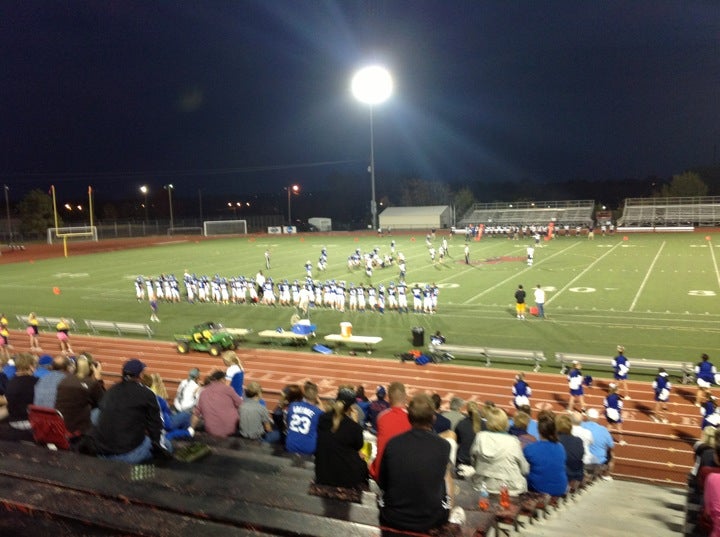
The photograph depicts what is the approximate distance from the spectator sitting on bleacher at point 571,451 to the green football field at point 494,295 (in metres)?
9.14

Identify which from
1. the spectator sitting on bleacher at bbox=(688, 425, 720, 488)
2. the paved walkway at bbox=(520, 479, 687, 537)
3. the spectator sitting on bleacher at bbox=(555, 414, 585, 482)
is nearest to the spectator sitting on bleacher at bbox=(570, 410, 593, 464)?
the paved walkway at bbox=(520, 479, 687, 537)

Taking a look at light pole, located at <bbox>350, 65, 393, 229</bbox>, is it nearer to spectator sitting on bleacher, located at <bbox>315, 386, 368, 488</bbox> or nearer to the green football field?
the green football field

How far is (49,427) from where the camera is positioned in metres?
→ 5.36

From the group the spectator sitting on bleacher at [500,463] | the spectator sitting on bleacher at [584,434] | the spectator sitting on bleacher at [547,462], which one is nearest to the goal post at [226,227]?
the spectator sitting on bleacher at [584,434]

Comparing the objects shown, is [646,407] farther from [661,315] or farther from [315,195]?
[315,195]

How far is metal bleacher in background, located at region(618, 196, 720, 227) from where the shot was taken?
60.9 meters

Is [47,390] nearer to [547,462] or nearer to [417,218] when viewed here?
[547,462]

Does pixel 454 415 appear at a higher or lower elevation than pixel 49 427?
lower

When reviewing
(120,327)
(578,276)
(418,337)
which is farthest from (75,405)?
(578,276)

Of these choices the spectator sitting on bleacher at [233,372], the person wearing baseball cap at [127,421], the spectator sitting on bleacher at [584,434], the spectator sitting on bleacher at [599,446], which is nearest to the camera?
the person wearing baseball cap at [127,421]

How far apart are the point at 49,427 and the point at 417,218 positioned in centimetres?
6664

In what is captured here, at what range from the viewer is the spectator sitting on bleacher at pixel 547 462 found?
5.52m

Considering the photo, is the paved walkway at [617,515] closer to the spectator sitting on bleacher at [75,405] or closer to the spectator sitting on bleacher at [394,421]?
the spectator sitting on bleacher at [394,421]

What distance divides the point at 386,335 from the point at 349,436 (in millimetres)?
13514
